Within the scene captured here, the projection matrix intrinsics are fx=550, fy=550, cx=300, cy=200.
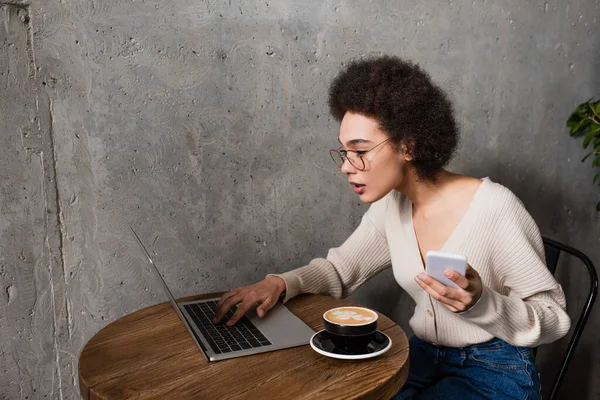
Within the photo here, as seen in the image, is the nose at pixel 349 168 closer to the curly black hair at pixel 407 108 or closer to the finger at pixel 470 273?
the curly black hair at pixel 407 108

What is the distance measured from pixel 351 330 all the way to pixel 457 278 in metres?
0.24

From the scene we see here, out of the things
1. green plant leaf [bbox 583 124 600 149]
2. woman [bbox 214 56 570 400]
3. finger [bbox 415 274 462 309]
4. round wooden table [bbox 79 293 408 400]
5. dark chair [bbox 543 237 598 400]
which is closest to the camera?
round wooden table [bbox 79 293 408 400]

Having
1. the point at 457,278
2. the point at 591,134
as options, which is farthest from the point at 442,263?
the point at 591,134

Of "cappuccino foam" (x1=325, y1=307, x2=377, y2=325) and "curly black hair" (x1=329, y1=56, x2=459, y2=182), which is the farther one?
"curly black hair" (x1=329, y1=56, x2=459, y2=182)

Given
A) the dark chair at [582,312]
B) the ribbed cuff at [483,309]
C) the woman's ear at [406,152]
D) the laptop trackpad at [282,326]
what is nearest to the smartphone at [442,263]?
the ribbed cuff at [483,309]

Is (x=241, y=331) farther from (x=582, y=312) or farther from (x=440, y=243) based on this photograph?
(x=582, y=312)

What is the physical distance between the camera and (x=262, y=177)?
1907 millimetres

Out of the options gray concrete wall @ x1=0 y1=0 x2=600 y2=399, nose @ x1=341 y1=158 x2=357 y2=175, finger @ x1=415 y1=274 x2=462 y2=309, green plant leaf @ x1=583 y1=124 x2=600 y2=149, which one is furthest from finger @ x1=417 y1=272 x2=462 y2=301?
green plant leaf @ x1=583 y1=124 x2=600 y2=149

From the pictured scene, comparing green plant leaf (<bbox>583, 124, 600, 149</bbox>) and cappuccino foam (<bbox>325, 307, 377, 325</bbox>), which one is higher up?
green plant leaf (<bbox>583, 124, 600, 149</bbox>)

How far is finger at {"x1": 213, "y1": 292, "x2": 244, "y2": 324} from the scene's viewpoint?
140 cm

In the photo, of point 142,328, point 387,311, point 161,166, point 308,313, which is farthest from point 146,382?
point 387,311

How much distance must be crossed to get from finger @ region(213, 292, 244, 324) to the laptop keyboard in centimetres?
1

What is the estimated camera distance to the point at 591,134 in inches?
90.2

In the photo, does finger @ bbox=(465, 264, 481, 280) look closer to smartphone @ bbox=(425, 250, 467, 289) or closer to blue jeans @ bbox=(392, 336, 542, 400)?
smartphone @ bbox=(425, 250, 467, 289)
